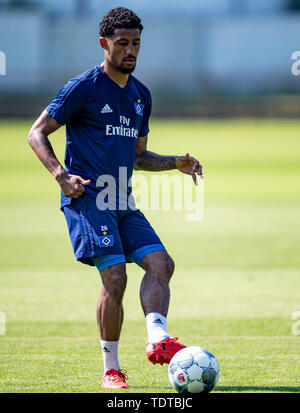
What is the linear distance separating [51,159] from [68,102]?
1.58 feet

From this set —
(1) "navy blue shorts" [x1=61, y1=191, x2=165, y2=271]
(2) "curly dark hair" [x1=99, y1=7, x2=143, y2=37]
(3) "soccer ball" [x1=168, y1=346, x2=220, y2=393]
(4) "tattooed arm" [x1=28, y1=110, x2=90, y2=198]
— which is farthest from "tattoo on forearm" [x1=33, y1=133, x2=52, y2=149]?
(3) "soccer ball" [x1=168, y1=346, x2=220, y2=393]

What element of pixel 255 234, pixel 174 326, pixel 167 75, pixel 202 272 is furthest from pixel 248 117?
pixel 174 326

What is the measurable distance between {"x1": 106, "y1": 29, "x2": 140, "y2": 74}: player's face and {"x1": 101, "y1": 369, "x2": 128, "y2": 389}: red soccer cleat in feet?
8.02

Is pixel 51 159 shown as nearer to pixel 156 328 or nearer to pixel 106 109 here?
pixel 106 109

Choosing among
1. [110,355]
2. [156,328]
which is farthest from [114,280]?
[110,355]

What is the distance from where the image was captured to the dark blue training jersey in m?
6.41

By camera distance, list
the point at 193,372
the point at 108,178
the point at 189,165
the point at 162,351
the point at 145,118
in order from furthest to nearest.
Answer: the point at 145,118, the point at 189,165, the point at 108,178, the point at 162,351, the point at 193,372

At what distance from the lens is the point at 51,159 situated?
6332 millimetres

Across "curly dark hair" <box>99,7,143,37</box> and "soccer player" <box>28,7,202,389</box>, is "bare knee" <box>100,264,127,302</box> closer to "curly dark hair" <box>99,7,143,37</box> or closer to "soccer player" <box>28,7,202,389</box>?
"soccer player" <box>28,7,202,389</box>

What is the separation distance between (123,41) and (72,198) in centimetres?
135

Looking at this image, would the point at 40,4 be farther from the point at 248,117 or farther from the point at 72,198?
the point at 72,198

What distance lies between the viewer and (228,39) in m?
72.1

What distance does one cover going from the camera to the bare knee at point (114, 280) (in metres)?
6.29

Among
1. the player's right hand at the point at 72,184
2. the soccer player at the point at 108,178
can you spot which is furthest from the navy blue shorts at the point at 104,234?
the player's right hand at the point at 72,184
